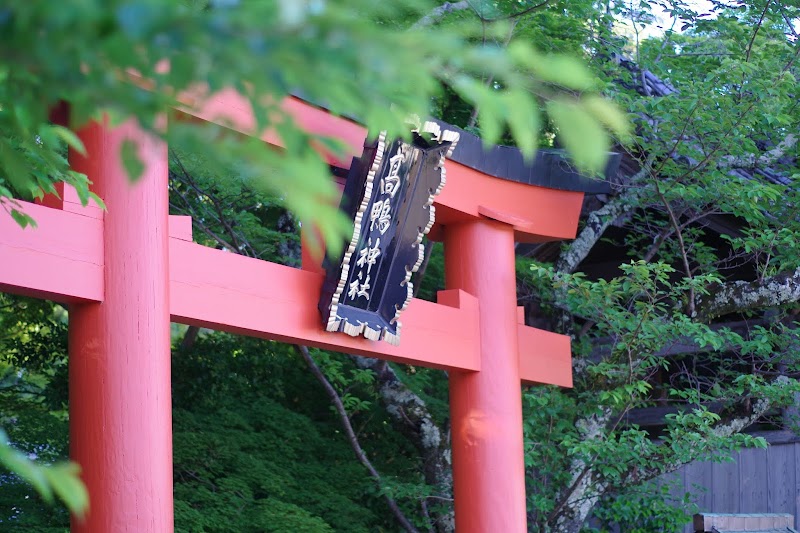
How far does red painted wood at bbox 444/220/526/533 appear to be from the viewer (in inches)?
213

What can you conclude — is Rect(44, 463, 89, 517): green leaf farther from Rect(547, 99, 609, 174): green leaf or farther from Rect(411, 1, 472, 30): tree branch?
Rect(411, 1, 472, 30): tree branch

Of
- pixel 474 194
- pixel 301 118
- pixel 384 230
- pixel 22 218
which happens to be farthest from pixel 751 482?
pixel 22 218

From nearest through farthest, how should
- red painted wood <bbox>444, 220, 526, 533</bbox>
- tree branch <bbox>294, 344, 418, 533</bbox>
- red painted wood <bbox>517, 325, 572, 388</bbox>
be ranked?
red painted wood <bbox>444, 220, 526, 533</bbox> → red painted wood <bbox>517, 325, 572, 388</bbox> → tree branch <bbox>294, 344, 418, 533</bbox>

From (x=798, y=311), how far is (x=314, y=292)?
4.34 m

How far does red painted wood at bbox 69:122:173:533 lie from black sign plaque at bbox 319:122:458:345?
0.96 m

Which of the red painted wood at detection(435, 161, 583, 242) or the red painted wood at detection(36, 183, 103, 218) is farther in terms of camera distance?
the red painted wood at detection(435, 161, 583, 242)

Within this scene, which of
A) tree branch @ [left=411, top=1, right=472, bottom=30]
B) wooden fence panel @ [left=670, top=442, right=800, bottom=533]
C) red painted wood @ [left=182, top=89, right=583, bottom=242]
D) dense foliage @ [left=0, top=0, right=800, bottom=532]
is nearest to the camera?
red painted wood @ [left=182, top=89, right=583, bottom=242]

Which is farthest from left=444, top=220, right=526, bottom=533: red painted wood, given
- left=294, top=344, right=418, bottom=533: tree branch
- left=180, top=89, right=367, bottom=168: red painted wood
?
left=294, top=344, right=418, bottom=533: tree branch

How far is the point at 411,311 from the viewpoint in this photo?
5133mm

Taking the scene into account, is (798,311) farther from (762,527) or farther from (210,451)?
(210,451)

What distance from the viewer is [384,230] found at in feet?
15.4

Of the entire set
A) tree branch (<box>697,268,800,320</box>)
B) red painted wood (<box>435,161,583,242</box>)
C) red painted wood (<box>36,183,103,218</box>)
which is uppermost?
red painted wood (<box>435,161,583,242</box>)

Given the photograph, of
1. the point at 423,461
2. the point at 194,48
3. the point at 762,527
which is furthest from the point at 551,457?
the point at 194,48

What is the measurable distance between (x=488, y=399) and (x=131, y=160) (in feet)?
14.3
